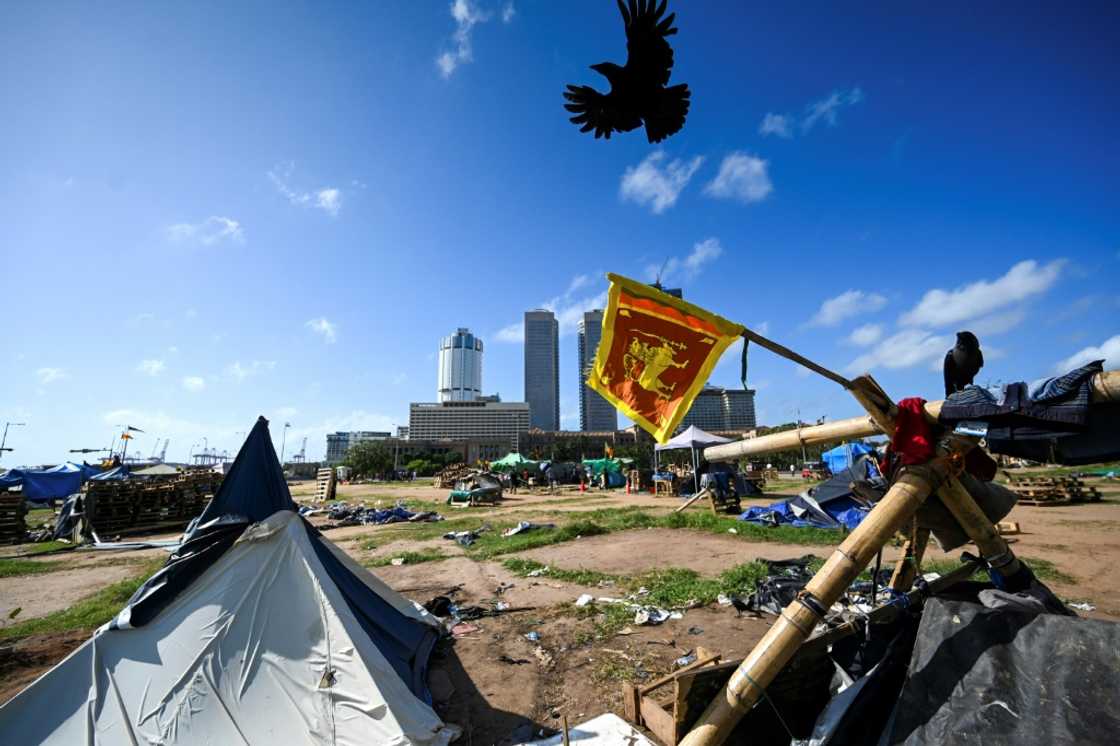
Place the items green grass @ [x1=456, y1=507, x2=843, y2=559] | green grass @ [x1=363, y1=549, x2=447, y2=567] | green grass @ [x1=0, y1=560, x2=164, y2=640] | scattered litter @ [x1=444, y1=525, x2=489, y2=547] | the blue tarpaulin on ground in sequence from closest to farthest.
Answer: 1. green grass @ [x1=0, y1=560, x2=164, y2=640]
2. green grass @ [x1=363, y1=549, x2=447, y2=567]
3. green grass @ [x1=456, y1=507, x2=843, y2=559]
4. scattered litter @ [x1=444, y1=525, x2=489, y2=547]
5. the blue tarpaulin on ground

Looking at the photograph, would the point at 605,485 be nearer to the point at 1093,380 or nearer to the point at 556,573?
the point at 556,573

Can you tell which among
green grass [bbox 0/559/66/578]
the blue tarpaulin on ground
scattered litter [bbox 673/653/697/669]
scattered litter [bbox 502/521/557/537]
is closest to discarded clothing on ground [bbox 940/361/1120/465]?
scattered litter [bbox 673/653/697/669]

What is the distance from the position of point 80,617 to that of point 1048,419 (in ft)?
38.6

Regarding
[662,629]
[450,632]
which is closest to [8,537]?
[450,632]

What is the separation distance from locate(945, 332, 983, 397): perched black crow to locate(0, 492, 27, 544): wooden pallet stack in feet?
83.9

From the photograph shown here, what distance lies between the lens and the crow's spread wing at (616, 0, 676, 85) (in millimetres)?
5117

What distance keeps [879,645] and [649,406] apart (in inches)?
78.7

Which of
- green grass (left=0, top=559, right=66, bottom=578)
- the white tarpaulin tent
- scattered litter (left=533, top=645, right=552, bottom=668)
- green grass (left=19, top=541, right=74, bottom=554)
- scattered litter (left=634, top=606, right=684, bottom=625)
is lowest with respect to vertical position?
green grass (left=19, top=541, right=74, bottom=554)

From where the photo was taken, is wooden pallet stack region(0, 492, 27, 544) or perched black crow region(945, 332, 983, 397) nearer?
perched black crow region(945, 332, 983, 397)

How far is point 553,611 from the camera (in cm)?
647

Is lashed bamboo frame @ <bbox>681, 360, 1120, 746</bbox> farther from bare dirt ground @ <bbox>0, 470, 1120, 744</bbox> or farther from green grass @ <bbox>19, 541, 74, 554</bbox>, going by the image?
green grass @ <bbox>19, 541, 74, 554</bbox>

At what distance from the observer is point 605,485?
3456 centimetres

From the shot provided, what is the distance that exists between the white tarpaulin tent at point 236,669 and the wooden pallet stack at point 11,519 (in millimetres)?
19953

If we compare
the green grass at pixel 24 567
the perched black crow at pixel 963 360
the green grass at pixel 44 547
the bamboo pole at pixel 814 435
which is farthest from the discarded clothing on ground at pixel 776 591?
the green grass at pixel 44 547
